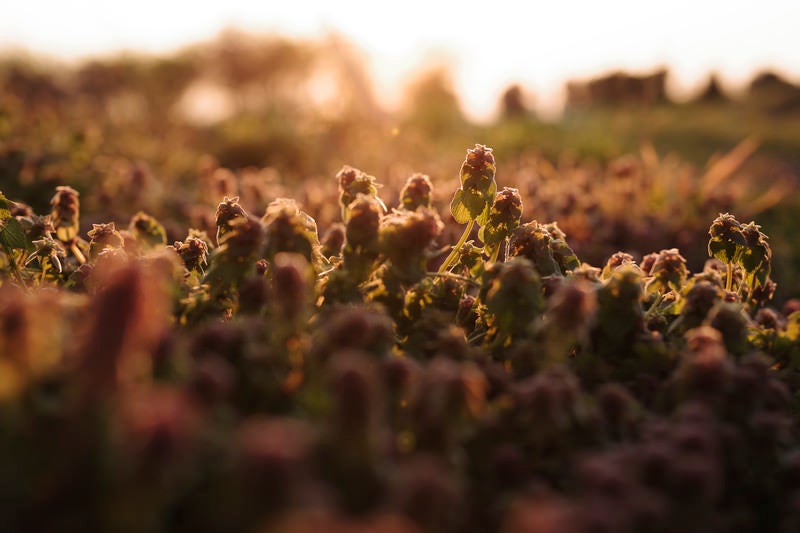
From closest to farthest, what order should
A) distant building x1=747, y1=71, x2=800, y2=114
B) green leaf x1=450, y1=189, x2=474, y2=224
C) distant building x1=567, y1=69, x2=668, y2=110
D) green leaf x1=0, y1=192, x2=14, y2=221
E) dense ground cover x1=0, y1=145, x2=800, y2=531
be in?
dense ground cover x1=0, y1=145, x2=800, y2=531 → green leaf x1=450, y1=189, x2=474, y2=224 → green leaf x1=0, y1=192, x2=14, y2=221 → distant building x1=747, y1=71, x2=800, y2=114 → distant building x1=567, y1=69, x2=668, y2=110

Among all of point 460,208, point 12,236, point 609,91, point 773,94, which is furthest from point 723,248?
point 773,94

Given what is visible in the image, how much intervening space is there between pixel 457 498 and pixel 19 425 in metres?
0.78

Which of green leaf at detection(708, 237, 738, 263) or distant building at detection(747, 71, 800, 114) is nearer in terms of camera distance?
green leaf at detection(708, 237, 738, 263)

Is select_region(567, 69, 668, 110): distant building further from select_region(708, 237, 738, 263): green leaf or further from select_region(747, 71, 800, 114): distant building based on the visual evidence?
select_region(708, 237, 738, 263): green leaf

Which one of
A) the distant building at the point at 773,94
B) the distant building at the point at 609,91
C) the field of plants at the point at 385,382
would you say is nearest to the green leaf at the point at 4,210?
the field of plants at the point at 385,382

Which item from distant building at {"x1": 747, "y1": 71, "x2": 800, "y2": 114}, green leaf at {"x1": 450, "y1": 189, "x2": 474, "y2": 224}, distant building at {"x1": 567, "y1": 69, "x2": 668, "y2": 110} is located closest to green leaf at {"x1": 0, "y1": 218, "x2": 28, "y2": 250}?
green leaf at {"x1": 450, "y1": 189, "x2": 474, "y2": 224}

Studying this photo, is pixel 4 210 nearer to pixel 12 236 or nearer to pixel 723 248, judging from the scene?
pixel 12 236

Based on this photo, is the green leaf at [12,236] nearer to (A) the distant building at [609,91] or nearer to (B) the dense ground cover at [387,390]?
(B) the dense ground cover at [387,390]

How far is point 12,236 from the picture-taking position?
2715 mm

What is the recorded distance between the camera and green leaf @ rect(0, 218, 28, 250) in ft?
8.84

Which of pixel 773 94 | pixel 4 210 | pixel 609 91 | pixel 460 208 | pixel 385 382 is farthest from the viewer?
pixel 609 91

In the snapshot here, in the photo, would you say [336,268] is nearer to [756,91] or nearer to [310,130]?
[310,130]

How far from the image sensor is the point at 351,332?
65.0 inches

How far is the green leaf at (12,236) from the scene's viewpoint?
8.84 ft
